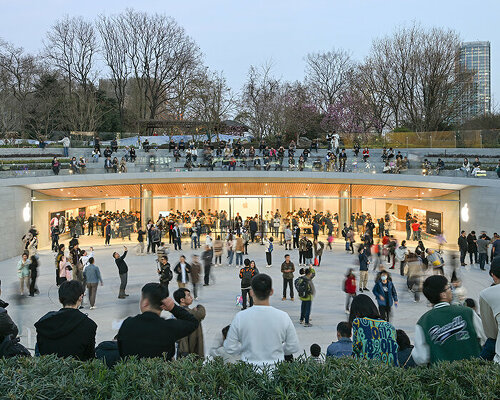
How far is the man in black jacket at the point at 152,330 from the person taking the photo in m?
3.93

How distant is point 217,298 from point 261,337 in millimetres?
10190

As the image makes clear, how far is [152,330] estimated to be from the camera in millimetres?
3957

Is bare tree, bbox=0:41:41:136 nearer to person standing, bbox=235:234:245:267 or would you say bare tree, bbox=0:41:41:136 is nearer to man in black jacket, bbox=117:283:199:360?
person standing, bbox=235:234:245:267

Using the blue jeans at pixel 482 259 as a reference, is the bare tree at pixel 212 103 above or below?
above

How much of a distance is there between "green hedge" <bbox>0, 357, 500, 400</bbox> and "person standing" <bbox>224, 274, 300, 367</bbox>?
390 millimetres

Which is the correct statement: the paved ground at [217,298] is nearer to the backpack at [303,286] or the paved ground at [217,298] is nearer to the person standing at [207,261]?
the person standing at [207,261]

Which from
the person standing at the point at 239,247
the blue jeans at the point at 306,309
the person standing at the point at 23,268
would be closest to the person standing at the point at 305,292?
the blue jeans at the point at 306,309

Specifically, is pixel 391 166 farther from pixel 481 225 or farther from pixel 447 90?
pixel 447 90

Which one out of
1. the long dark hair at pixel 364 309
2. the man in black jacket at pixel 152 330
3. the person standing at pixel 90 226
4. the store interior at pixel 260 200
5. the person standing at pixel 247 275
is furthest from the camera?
the person standing at pixel 90 226

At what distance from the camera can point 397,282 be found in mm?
15758

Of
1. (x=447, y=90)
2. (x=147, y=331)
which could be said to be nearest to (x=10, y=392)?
(x=147, y=331)

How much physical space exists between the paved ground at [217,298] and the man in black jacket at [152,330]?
1.50m

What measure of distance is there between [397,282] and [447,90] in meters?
30.2

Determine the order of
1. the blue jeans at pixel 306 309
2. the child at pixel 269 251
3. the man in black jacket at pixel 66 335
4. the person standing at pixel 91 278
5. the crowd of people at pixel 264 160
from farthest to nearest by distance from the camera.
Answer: the crowd of people at pixel 264 160
the child at pixel 269 251
the person standing at pixel 91 278
the blue jeans at pixel 306 309
the man in black jacket at pixel 66 335
